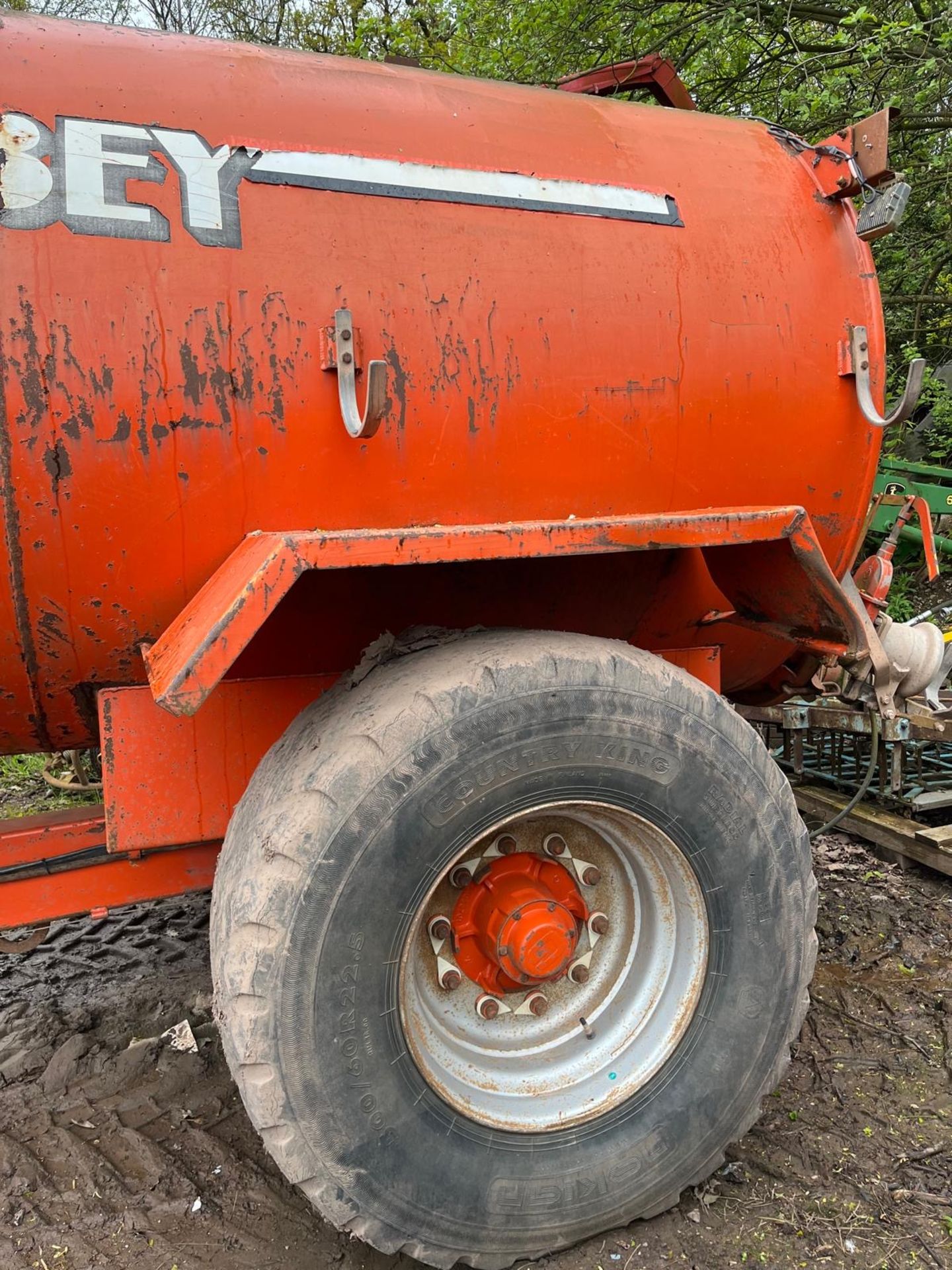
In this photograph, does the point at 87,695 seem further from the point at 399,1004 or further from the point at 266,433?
the point at 399,1004

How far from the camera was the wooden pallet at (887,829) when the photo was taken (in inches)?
163

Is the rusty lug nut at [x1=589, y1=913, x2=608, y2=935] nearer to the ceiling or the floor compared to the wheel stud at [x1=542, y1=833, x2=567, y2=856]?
nearer to the floor

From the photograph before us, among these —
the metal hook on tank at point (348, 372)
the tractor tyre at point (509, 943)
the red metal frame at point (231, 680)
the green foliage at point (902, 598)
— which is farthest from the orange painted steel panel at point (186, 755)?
the green foliage at point (902, 598)

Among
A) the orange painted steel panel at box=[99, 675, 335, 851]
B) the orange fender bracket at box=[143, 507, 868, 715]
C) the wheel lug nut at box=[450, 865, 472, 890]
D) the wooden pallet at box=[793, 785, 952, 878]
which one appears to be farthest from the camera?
the wooden pallet at box=[793, 785, 952, 878]

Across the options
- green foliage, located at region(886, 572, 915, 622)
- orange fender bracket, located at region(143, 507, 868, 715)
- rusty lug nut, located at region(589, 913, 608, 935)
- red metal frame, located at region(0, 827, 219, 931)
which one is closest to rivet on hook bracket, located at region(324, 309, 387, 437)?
orange fender bracket, located at region(143, 507, 868, 715)

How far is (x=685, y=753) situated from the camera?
2146 mm

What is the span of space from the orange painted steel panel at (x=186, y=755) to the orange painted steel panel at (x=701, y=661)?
103 centimetres

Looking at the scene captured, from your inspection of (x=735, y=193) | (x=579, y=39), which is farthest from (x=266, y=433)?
(x=579, y=39)

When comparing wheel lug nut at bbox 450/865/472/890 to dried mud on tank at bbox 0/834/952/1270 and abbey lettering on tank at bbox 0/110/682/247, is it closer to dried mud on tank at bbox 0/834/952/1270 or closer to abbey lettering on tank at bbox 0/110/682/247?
dried mud on tank at bbox 0/834/952/1270

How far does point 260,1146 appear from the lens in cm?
258

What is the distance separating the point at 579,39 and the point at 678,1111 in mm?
7245

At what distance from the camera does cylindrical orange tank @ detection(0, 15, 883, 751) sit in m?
1.95

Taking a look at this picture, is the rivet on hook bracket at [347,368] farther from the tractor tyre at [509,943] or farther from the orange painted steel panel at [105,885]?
the orange painted steel panel at [105,885]

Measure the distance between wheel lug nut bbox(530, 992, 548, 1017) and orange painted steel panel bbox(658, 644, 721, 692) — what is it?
1016mm
